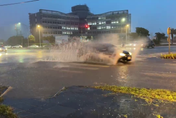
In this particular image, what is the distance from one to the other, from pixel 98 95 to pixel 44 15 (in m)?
84.1

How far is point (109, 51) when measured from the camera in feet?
42.1

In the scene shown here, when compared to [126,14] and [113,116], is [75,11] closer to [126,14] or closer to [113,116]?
[126,14]

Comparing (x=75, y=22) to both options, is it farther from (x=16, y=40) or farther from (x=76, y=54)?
(x=76, y=54)

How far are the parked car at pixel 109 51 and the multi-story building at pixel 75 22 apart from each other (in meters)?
66.4

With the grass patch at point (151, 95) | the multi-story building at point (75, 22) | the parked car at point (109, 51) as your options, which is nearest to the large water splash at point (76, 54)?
the parked car at point (109, 51)

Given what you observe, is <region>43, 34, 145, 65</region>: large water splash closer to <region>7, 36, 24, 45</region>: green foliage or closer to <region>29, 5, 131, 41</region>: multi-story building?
<region>29, 5, 131, 41</region>: multi-story building

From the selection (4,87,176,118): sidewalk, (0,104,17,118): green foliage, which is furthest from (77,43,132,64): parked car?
(0,104,17,118): green foliage

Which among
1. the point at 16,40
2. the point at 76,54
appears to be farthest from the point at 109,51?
the point at 16,40

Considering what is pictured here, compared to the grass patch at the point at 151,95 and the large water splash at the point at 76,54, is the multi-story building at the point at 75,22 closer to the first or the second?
the large water splash at the point at 76,54

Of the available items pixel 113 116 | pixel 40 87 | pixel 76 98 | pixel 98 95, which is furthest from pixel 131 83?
pixel 40 87

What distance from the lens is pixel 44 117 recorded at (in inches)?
151

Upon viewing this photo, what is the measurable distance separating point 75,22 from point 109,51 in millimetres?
86675

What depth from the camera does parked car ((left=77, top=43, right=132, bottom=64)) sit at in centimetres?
1259

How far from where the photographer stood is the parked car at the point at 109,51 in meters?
12.6
